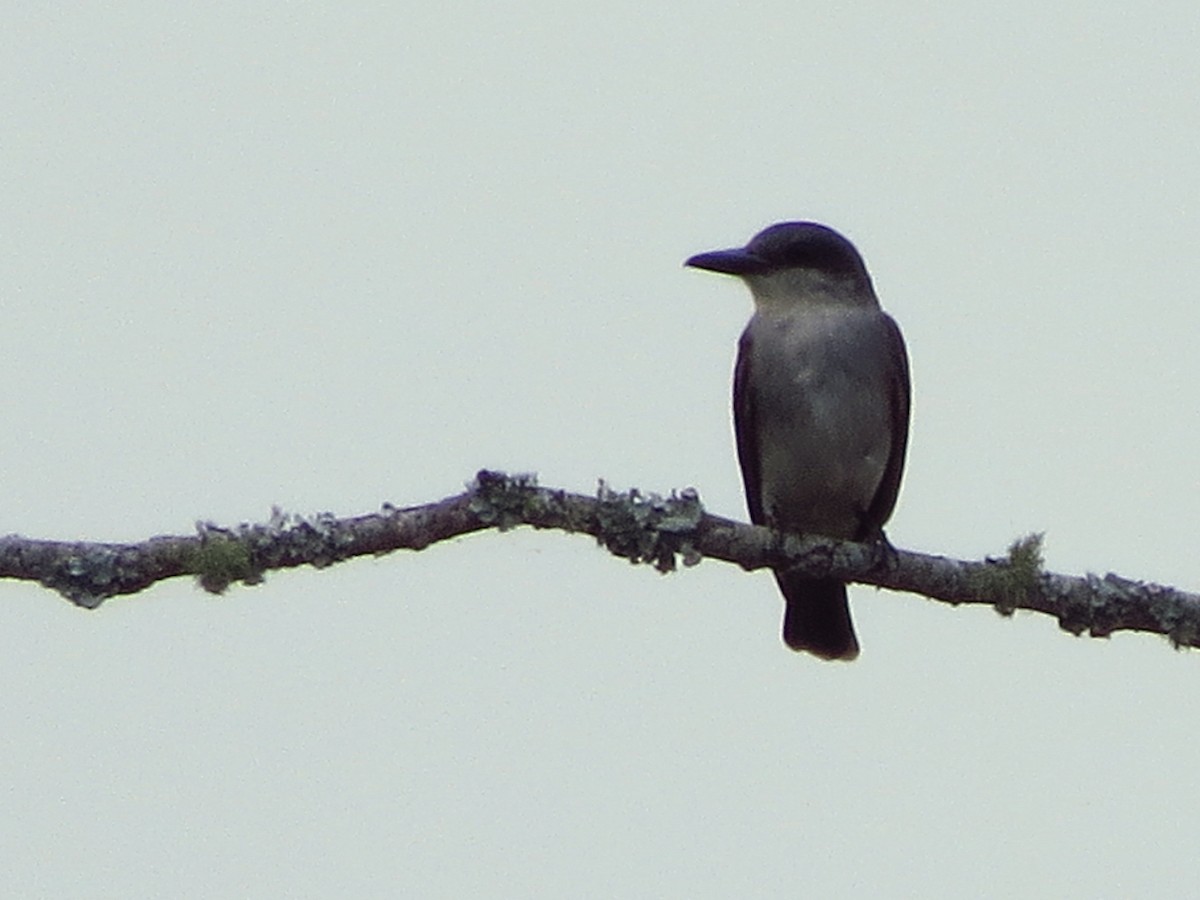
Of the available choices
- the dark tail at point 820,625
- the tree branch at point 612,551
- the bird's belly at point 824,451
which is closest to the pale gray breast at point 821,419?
the bird's belly at point 824,451

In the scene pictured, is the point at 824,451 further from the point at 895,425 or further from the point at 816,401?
the point at 895,425

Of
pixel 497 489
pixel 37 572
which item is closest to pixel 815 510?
pixel 497 489

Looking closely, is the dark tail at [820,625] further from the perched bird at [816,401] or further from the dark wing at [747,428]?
the dark wing at [747,428]

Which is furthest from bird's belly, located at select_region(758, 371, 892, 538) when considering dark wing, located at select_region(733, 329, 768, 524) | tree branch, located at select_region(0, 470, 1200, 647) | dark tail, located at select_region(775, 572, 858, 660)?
tree branch, located at select_region(0, 470, 1200, 647)

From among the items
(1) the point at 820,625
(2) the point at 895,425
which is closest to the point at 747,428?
(2) the point at 895,425

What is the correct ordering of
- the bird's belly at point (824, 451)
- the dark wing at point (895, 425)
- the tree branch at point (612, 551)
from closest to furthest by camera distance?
1. the tree branch at point (612, 551)
2. the bird's belly at point (824, 451)
3. the dark wing at point (895, 425)

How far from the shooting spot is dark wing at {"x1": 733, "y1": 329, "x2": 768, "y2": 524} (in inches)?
284

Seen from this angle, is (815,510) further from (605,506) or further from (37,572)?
(37,572)

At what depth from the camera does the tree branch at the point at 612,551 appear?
4.26 m

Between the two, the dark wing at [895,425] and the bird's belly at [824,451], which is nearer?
the bird's belly at [824,451]

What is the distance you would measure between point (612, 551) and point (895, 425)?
8.82ft

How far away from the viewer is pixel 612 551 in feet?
15.7

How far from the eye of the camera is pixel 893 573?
5.38 m

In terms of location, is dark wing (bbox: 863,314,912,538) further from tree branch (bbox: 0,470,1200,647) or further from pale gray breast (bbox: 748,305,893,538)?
tree branch (bbox: 0,470,1200,647)
